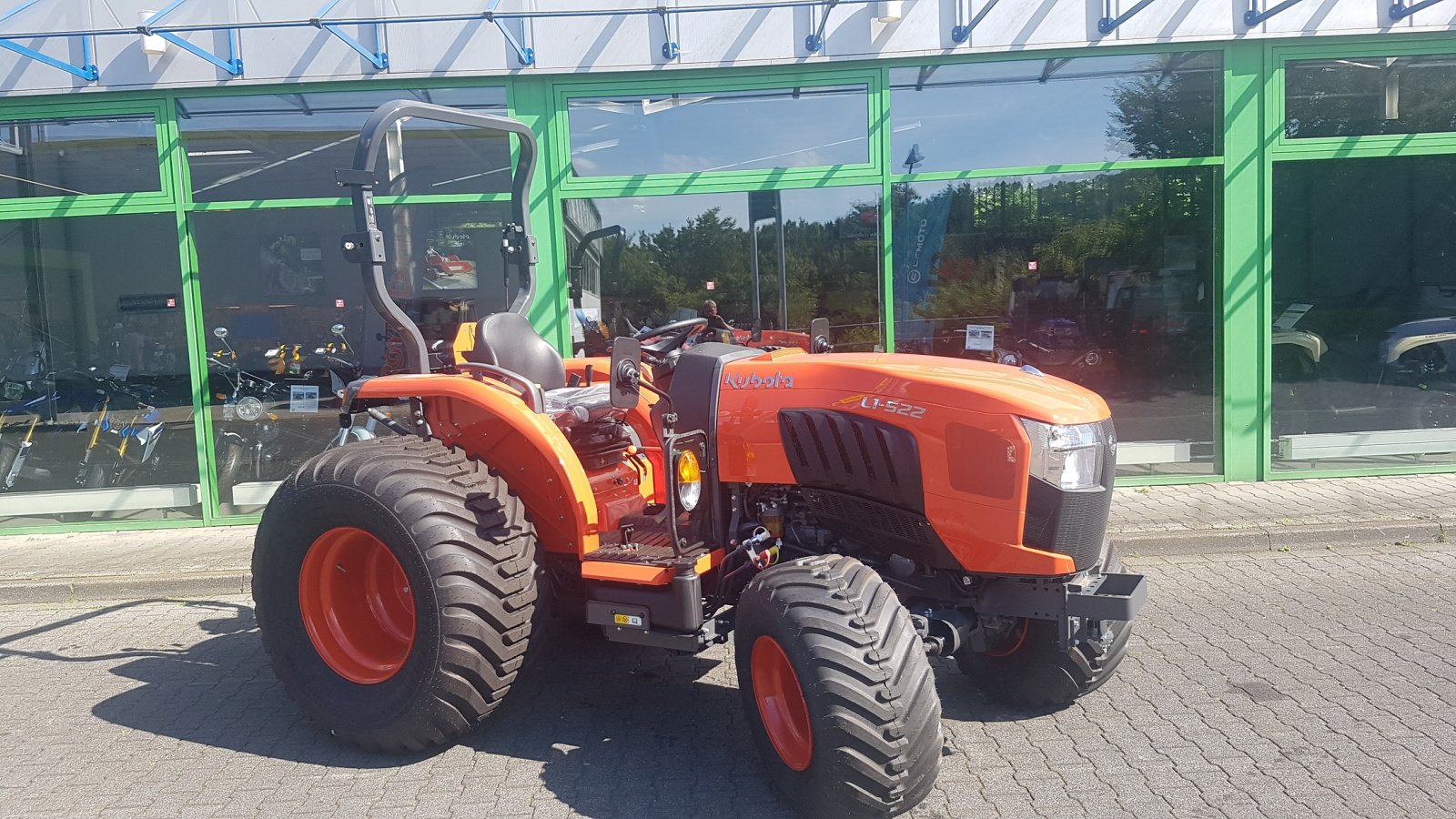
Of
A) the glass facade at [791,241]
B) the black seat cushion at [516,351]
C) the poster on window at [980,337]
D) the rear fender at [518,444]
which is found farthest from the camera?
the poster on window at [980,337]

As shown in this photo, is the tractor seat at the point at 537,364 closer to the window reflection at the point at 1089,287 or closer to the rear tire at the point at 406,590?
the rear tire at the point at 406,590

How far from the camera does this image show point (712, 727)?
397 cm

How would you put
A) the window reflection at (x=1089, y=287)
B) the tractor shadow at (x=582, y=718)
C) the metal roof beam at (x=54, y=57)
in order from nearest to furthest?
the tractor shadow at (x=582, y=718) → the metal roof beam at (x=54, y=57) → the window reflection at (x=1089, y=287)

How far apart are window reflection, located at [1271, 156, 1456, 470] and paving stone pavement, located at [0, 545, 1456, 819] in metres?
3.21

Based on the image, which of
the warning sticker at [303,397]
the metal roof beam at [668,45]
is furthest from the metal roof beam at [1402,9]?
the warning sticker at [303,397]

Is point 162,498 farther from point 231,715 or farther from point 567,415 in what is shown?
point 567,415

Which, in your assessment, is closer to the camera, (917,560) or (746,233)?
(917,560)

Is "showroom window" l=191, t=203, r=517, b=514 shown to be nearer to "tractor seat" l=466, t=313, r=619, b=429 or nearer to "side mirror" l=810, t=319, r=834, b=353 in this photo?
"tractor seat" l=466, t=313, r=619, b=429

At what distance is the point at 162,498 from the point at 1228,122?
8.71 metres

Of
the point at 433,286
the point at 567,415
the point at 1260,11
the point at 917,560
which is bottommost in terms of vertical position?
the point at 917,560

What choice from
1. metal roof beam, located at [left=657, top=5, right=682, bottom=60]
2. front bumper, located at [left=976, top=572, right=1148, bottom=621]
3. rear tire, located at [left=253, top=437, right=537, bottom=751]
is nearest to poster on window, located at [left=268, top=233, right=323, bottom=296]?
metal roof beam, located at [left=657, top=5, right=682, bottom=60]

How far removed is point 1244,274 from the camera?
7.93 m

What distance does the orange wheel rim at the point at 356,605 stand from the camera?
401 cm

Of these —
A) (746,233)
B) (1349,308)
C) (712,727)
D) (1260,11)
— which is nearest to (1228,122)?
(1260,11)
